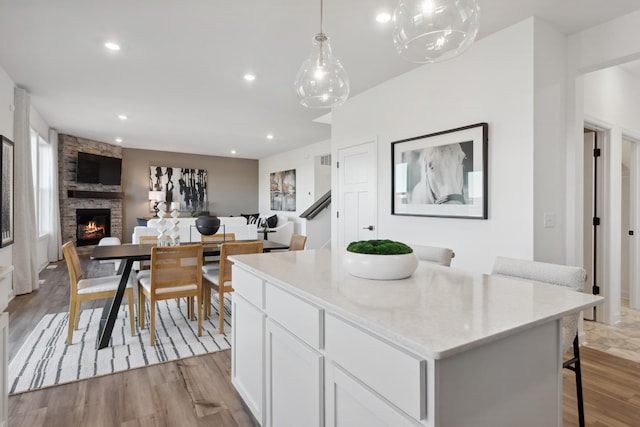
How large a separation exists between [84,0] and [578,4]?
3.54 metres

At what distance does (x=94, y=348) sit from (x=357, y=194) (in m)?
3.11

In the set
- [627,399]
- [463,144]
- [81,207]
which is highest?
[463,144]

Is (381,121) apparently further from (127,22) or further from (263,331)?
(263,331)

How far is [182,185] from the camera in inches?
392

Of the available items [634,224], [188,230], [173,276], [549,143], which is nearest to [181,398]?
[173,276]

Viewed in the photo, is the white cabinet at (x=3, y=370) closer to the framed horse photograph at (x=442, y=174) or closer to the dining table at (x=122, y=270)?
the dining table at (x=122, y=270)

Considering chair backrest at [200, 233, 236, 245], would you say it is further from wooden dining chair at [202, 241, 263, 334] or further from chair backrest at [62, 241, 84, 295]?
chair backrest at [62, 241, 84, 295]

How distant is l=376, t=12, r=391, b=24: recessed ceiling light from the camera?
8.73ft

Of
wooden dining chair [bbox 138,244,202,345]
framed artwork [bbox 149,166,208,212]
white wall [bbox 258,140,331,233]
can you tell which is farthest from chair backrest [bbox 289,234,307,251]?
framed artwork [bbox 149,166,208,212]

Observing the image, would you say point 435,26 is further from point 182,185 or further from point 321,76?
point 182,185

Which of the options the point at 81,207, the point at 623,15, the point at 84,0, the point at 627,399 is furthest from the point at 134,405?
the point at 81,207

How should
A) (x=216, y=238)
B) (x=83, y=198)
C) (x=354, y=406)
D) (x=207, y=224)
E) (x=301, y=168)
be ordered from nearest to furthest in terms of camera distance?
(x=354, y=406), (x=207, y=224), (x=216, y=238), (x=83, y=198), (x=301, y=168)

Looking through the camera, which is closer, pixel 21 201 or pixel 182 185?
pixel 21 201

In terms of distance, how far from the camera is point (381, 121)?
4.07m
